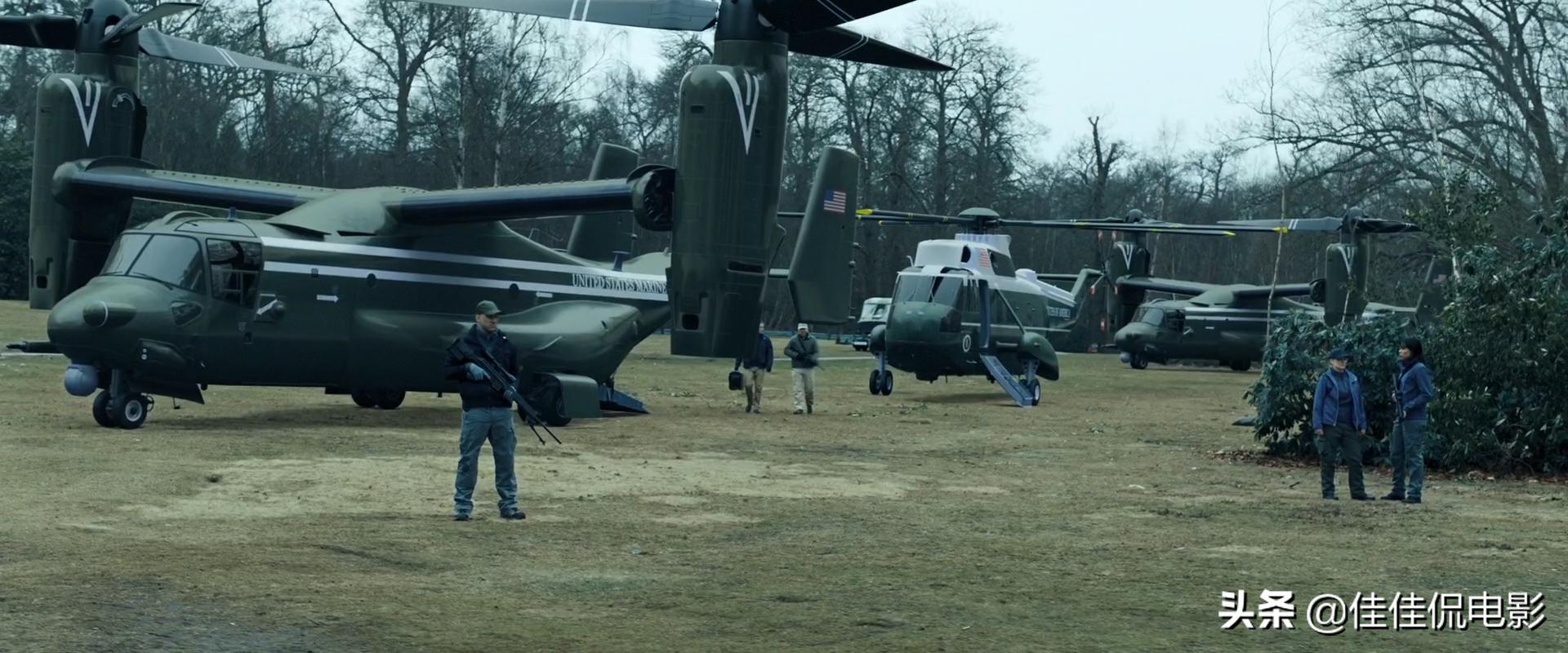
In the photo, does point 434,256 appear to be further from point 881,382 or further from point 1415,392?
point 1415,392

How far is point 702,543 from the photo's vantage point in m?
11.2

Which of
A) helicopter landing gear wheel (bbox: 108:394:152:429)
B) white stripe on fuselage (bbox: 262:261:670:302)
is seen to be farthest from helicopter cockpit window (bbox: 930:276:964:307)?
helicopter landing gear wheel (bbox: 108:394:152:429)

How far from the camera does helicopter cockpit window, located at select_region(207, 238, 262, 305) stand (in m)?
19.3

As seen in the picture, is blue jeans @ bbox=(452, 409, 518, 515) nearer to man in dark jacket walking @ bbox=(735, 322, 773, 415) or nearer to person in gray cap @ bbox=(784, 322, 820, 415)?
person in gray cap @ bbox=(784, 322, 820, 415)

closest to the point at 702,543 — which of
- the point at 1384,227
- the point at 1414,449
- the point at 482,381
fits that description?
the point at 482,381

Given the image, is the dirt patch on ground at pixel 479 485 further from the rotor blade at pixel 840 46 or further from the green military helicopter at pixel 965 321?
the green military helicopter at pixel 965 321

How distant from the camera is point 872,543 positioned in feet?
36.7

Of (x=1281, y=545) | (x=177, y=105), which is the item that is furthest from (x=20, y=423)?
(x=177, y=105)

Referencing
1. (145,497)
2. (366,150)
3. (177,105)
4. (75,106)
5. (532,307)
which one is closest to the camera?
(145,497)

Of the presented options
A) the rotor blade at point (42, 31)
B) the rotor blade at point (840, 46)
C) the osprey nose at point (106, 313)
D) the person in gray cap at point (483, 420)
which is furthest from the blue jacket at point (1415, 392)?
the rotor blade at point (42, 31)

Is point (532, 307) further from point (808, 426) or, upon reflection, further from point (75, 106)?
point (75, 106)

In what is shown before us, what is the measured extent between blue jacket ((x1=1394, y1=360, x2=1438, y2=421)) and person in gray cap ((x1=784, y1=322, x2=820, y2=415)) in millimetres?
11384

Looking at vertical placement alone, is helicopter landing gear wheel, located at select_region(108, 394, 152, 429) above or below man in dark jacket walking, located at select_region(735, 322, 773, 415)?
below

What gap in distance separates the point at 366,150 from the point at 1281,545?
47.6 metres
